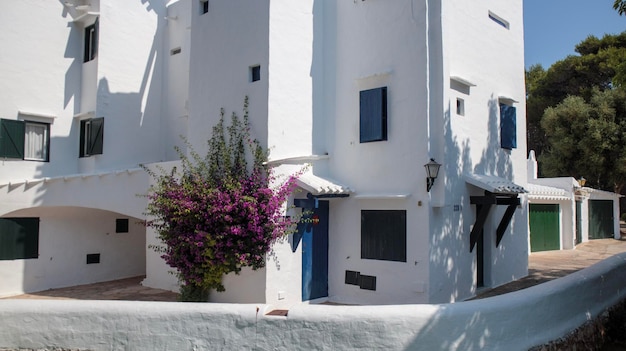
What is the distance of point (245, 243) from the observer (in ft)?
33.7

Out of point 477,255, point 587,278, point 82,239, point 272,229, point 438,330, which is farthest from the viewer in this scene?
point 82,239

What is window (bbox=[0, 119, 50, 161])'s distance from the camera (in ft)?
45.3

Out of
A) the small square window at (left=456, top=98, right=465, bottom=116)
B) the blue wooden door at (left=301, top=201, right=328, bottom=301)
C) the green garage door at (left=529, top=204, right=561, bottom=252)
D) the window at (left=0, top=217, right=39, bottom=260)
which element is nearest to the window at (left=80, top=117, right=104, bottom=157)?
the window at (left=0, top=217, right=39, bottom=260)

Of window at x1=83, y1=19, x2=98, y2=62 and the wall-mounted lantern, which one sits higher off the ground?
window at x1=83, y1=19, x2=98, y2=62

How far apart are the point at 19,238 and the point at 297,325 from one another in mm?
10358

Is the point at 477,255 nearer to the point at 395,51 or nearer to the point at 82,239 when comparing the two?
the point at 395,51

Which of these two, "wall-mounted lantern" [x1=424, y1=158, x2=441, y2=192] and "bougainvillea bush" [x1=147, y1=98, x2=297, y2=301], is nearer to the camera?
"bougainvillea bush" [x1=147, y1=98, x2=297, y2=301]

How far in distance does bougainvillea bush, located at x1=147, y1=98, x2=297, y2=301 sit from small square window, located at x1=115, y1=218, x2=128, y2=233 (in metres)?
5.19

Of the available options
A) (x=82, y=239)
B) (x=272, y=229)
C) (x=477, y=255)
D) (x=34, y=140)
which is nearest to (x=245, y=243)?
(x=272, y=229)

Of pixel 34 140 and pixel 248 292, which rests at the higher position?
pixel 34 140

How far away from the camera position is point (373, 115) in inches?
450

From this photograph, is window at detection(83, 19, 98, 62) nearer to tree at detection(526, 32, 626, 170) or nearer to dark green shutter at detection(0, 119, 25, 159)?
dark green shutter at detection(0, 119, 25, 159)

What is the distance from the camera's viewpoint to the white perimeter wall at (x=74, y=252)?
13.7m

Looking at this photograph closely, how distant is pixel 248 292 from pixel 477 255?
6.39 m
